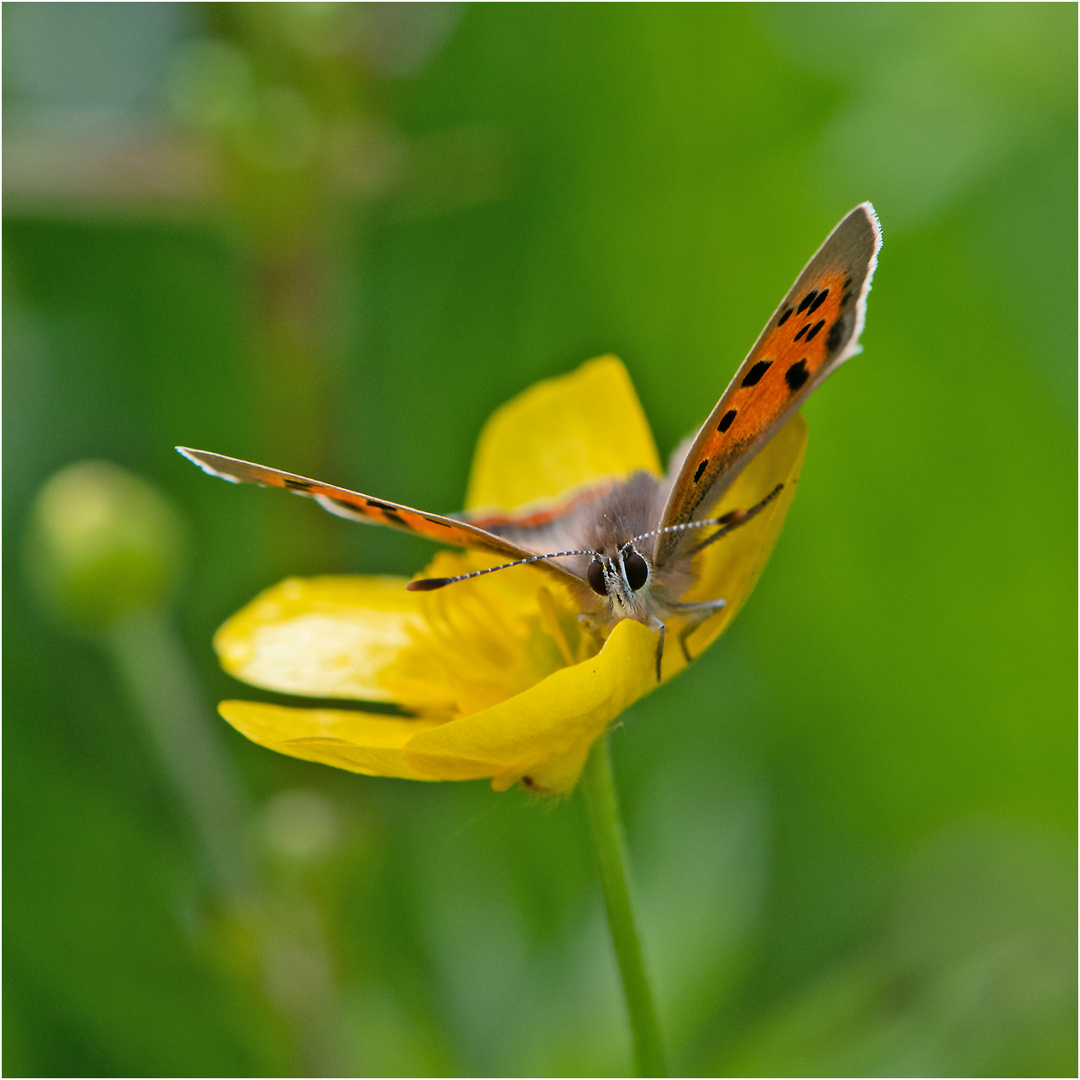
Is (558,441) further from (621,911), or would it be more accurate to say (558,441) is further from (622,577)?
(621,911)

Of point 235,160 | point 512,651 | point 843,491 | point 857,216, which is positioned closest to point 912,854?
point 843,491

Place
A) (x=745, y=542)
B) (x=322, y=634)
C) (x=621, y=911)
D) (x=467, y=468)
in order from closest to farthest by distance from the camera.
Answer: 1. (x=621, y=911)
2. (x=745, y=542)
3. (x=322, y=634)
4. (x=467, y=468)

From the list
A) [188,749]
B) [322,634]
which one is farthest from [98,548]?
[322,634]

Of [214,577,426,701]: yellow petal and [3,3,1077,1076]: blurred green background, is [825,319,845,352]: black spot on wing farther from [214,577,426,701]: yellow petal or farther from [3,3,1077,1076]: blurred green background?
[3,3,1077,1076]: blurred green background

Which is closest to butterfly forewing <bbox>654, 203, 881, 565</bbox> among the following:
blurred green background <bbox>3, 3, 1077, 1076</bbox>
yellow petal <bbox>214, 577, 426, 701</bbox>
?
yellow petal <bbox>214, 577, 426, 701</bbox>

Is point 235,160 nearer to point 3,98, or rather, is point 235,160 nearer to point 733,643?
point 3,98

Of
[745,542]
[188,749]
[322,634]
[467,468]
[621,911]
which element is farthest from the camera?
[467,468]

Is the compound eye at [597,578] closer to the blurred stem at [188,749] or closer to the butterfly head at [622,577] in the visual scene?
the butterfly head at [622,577]
